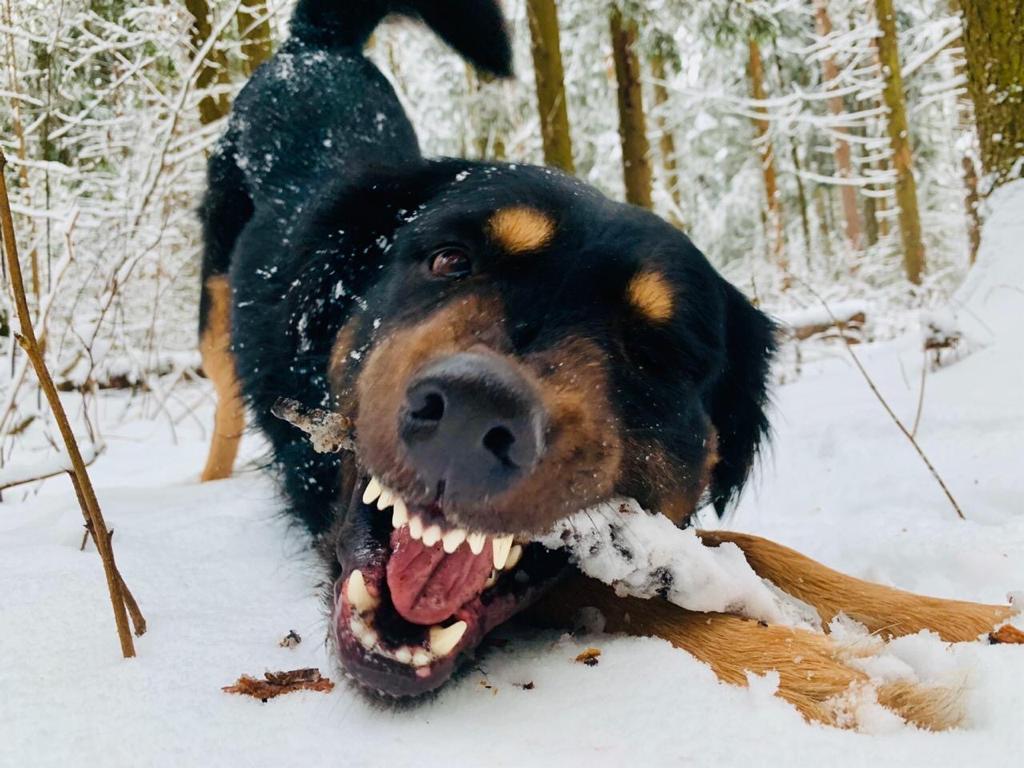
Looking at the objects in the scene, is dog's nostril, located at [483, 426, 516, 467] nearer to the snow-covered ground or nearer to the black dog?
the black dog

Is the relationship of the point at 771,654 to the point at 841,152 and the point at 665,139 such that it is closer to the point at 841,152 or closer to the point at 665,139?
the point at 841,152

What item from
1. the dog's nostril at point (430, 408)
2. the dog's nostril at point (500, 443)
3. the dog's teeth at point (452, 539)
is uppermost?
the dog's nostril at point (430, 408)

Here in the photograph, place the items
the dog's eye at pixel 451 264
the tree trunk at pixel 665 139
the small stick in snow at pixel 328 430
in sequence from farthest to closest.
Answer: the tree trunk at pixel 665 139, the dog's eye at pixel 451 264, the small stick in snow at pixel 328 430

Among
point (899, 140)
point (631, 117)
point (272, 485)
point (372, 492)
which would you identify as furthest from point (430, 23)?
point (899, 140)

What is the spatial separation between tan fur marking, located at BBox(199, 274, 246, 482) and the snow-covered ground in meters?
1.31

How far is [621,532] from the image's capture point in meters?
1.76

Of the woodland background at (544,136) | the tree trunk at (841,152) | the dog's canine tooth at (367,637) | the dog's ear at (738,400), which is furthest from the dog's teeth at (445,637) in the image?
the tree trunk at (841,152)

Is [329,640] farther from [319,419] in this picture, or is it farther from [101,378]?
[101,378]

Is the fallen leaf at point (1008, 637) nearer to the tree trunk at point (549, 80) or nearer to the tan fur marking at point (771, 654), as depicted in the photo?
the tan fur marking at point (771, 654)

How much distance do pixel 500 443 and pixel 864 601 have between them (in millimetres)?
1062

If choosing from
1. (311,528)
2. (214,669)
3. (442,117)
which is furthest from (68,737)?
(442,117)

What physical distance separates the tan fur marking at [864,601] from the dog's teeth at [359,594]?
95 cm

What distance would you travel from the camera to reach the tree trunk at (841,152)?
1570 cm

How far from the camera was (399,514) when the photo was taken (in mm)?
1645
